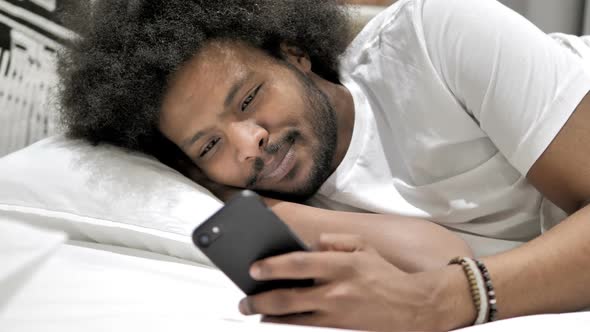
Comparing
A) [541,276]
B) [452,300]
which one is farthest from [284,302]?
[541,276]

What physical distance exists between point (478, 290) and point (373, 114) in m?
0.52

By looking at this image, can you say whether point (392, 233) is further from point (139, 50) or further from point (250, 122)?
point (139, 50)

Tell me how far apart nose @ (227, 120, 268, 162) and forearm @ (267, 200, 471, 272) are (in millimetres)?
110

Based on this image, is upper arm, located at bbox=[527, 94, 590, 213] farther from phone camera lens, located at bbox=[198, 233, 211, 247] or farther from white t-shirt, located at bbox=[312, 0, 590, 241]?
phone camera lens, located at bbox=[198, 233, 211, 247]

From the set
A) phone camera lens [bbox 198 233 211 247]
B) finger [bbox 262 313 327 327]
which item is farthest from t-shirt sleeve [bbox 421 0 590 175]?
phone camera lens [bbox 198 233 211 247]

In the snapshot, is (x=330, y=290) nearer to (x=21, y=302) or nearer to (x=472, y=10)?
(x=21, y=302)

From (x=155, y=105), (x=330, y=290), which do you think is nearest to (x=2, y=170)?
(x=155, y=105)

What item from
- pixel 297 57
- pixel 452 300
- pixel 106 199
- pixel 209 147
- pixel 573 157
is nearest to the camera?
pixel 452 300

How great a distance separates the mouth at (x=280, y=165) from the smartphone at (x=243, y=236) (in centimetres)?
45

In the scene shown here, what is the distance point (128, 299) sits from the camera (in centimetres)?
92

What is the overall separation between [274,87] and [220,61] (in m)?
0.11

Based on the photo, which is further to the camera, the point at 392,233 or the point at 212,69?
the point at 212,69

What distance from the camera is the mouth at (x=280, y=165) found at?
126 cm

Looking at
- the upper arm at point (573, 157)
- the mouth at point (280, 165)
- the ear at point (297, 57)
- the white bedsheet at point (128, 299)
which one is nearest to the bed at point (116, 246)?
the white bedsheet at point (128, 299)
